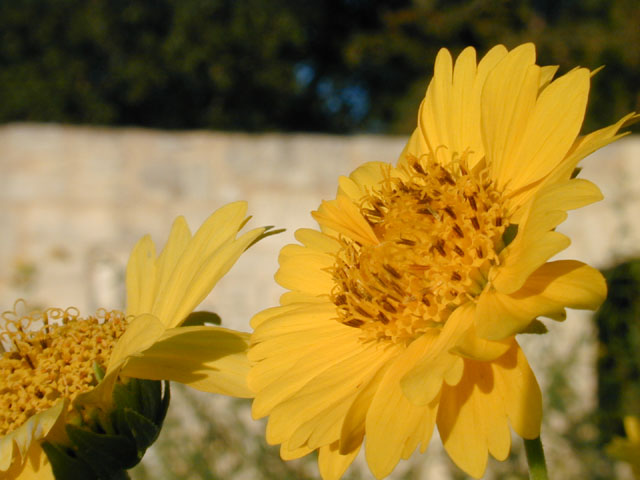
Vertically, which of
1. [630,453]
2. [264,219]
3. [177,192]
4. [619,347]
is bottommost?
[619,347]

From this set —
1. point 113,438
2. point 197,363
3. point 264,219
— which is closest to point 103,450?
point 113,438

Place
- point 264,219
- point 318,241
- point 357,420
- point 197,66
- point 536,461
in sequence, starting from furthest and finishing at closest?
point 197,66 → point 264,219 → point 318,241 → point 357,420 → point 536,461

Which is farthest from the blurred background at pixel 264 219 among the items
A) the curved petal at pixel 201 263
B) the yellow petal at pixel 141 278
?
the curved petal at pixel 201 263

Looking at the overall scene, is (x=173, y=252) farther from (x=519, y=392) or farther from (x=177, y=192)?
(x=177, y=192)

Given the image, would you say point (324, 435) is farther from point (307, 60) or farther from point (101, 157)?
point (307, 60)

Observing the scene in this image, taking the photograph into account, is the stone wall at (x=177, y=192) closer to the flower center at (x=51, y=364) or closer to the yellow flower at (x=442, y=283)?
the flower center at (x=51, y=364)

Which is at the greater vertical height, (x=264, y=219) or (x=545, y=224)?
(x=545, y=224)

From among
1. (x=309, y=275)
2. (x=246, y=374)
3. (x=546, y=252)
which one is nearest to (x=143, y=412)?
(x=246, y=374)
